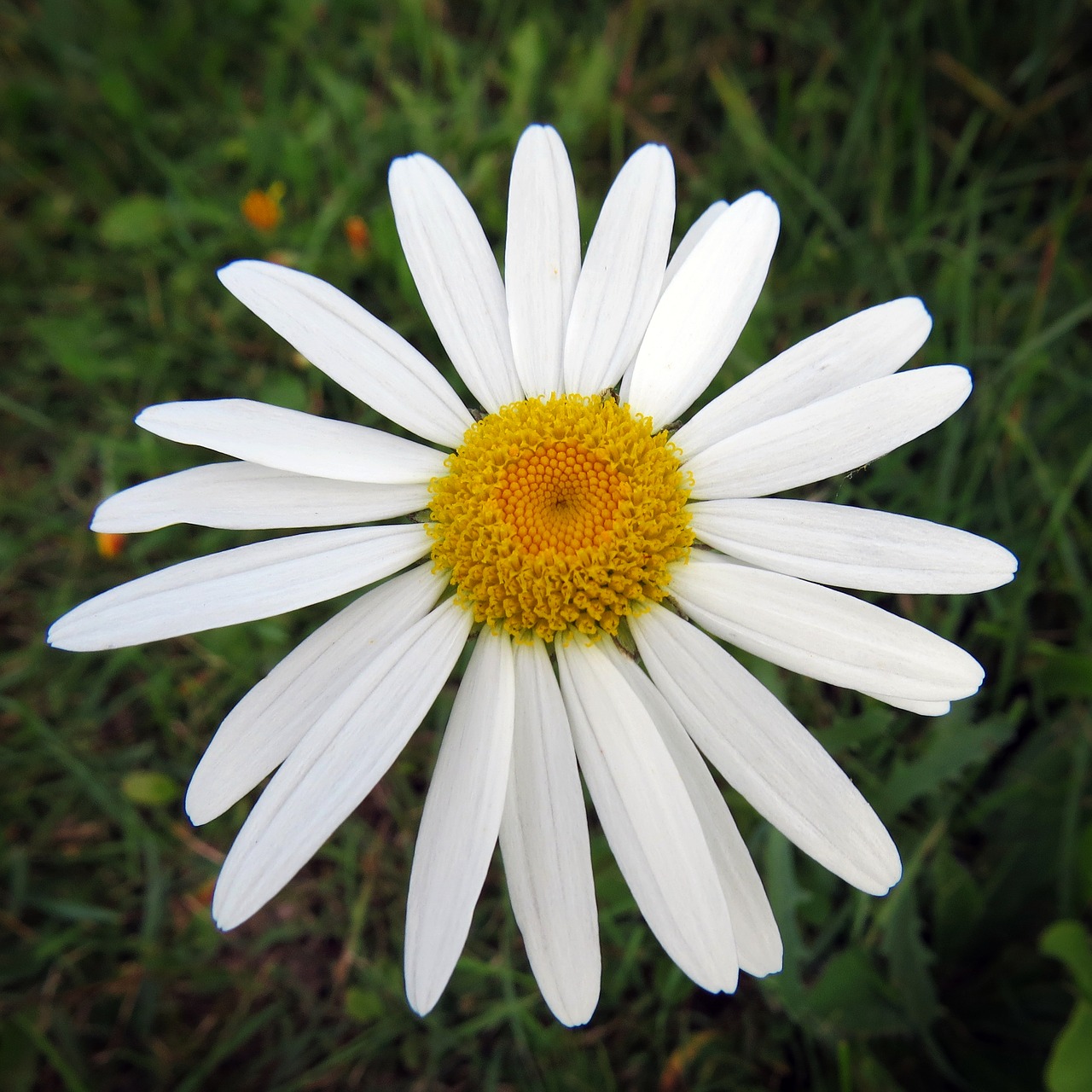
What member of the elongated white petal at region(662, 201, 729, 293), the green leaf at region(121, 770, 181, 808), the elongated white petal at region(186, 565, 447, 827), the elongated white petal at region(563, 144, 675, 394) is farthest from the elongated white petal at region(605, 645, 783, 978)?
the green leaf at region(121, 770, 181, 808)

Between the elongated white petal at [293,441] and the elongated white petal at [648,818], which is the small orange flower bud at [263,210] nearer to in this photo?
the elongated white petal at [293,441]

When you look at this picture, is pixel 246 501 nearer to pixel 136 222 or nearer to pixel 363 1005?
pixel 363 1005

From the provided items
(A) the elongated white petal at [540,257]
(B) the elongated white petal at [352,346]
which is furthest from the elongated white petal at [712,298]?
(B) the elongated white petal at [352,346]

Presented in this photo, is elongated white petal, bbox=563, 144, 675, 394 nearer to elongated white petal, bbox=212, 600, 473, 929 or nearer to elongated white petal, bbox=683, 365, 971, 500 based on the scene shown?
elongated white petal, bbox=683, 365, 971, 500

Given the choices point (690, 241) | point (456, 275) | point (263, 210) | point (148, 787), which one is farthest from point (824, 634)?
point (263, 210)

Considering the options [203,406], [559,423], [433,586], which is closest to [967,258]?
[559,423]
